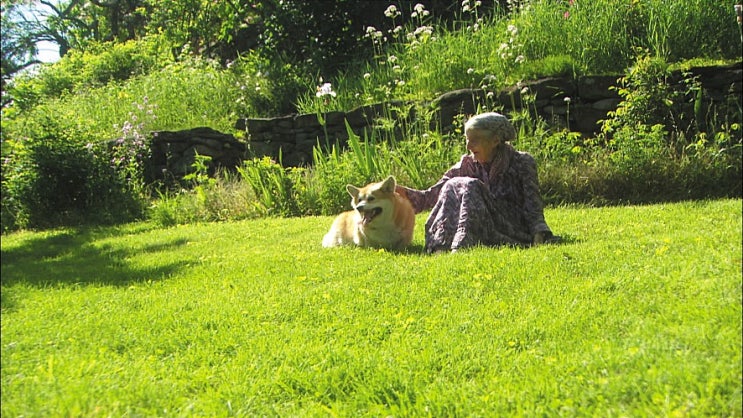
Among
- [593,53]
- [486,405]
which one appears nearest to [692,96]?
[593,53]

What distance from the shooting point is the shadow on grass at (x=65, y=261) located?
1.63 m

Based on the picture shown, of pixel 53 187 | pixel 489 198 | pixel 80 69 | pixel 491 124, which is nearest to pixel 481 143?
pixel 491 124

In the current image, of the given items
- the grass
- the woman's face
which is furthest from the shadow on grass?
the woman's face

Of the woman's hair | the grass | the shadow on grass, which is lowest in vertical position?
the grass

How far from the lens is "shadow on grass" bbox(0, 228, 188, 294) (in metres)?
1.63

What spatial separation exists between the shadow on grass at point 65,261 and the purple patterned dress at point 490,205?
2.51 m

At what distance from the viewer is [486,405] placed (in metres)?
2.34

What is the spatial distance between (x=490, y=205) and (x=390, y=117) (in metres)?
4.59

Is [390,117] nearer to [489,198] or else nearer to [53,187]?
[489,198]

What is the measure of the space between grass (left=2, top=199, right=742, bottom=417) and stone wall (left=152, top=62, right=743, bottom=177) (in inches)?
158

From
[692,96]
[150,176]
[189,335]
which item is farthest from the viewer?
[150,176]

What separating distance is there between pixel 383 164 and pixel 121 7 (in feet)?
16.7

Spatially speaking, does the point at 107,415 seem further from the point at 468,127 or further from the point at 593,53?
the point at 593,53

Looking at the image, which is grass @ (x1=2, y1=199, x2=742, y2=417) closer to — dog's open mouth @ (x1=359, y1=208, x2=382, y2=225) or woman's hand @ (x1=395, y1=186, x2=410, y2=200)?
dog's open mouth @ (x1=359, y1=208, x2=382, y2=225)
